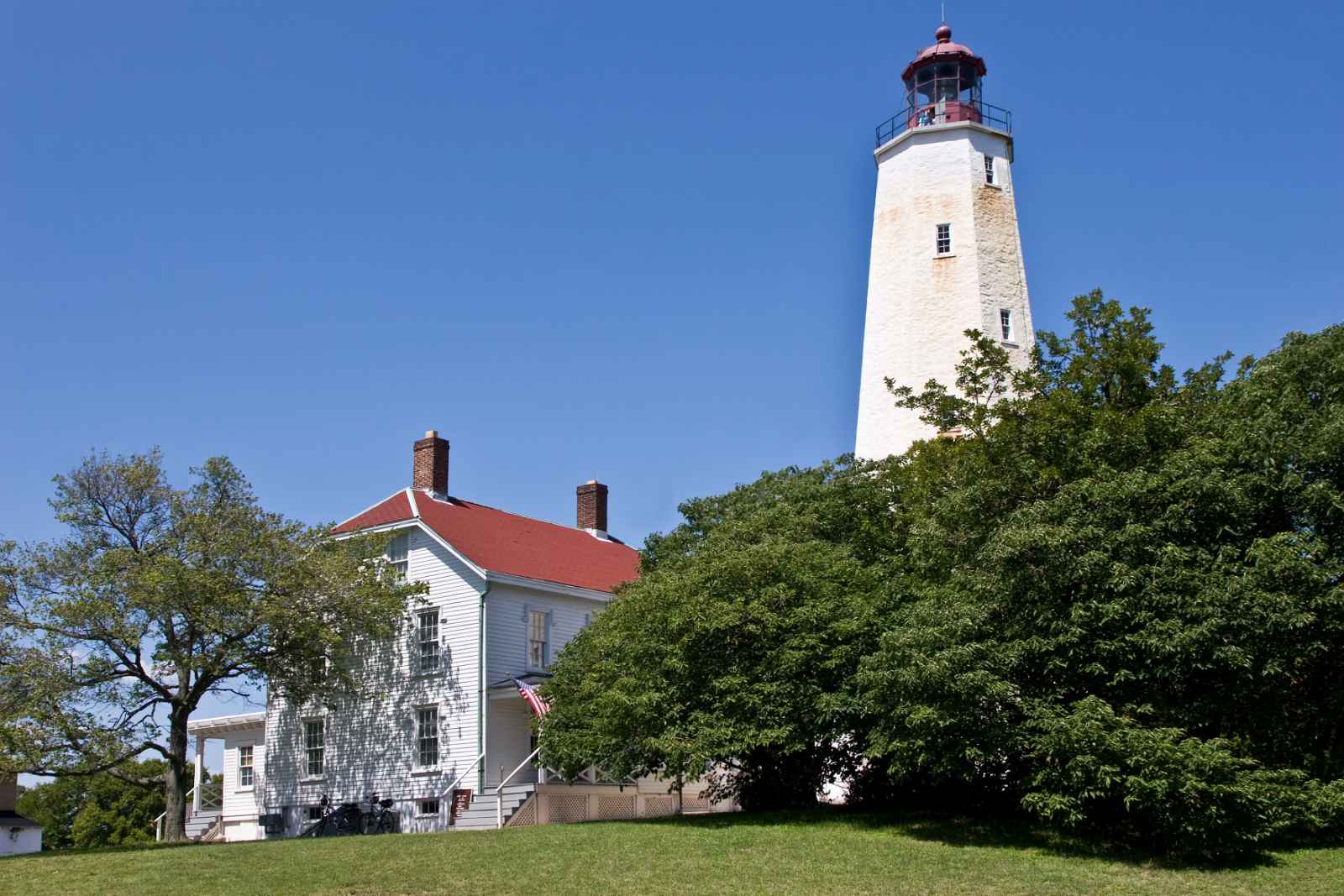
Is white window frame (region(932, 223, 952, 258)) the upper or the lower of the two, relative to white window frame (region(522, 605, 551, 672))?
upper

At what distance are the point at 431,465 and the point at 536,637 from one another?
5.45 metres

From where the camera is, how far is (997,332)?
92.4 feet

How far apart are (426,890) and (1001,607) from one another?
830 cm

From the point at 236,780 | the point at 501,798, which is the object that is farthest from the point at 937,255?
the point at 236,780

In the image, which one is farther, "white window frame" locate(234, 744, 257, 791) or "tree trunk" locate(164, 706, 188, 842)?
"white window frame" locate(234, 744, 257, 791)

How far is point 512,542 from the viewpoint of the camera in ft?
101

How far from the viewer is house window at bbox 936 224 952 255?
1136 inches

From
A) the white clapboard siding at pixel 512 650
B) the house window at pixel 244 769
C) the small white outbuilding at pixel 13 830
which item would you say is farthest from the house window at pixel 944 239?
the small white outbuilding at pixel 13 830

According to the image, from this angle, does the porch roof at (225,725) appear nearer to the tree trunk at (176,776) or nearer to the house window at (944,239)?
the tree trunk at (176,776)

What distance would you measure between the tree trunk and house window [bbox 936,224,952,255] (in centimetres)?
1881

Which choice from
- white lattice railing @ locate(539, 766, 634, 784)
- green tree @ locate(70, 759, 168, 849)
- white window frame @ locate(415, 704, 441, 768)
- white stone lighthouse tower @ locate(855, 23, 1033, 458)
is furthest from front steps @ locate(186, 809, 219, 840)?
white stone lighthouse tower @ locate(855, 23, 1033, 458)

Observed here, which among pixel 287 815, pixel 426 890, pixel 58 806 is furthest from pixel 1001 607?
pixel 58 806

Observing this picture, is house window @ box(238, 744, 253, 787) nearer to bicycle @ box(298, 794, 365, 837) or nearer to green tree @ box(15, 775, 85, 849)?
bicycle @ box(298, 794, 365, 837)

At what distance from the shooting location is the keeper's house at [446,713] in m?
26.8
